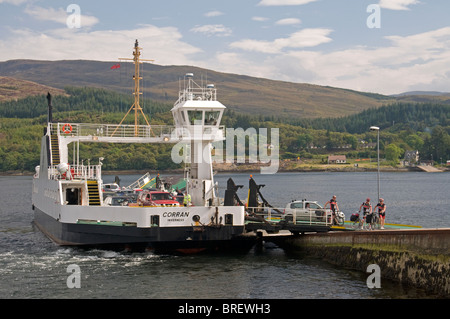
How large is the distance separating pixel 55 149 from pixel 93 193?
668 cm

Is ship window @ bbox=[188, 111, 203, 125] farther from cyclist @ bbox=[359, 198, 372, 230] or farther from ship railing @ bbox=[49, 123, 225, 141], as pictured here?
cyclist @ bbox=[359, 198, 372, 230]

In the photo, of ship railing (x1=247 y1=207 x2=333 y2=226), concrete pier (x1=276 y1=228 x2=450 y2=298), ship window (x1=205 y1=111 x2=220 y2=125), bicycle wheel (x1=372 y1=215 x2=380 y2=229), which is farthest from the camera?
ship window (x1=205 y1=111 x2=220 y2=125)

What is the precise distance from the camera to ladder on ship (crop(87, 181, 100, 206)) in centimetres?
3131

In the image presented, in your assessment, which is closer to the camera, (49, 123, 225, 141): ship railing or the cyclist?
the cyclist

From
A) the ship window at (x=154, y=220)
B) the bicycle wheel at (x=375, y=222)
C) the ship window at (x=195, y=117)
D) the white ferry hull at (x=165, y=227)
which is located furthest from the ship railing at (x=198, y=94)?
the bicycle wheel at (x=375, y=222)

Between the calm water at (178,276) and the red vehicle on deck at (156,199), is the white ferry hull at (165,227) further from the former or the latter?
the red vehicle on deck at (156,199)

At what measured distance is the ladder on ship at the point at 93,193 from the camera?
31312 mm

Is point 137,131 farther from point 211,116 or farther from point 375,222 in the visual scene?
point 375,222

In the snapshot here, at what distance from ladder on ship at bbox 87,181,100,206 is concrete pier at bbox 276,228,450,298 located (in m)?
12.0

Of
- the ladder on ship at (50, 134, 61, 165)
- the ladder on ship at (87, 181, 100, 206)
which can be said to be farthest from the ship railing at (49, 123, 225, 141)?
the ladder on ship at (87, 181, 100, 206)

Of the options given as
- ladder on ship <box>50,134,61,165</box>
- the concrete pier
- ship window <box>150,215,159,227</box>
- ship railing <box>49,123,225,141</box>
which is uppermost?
ship railing <box>49,123,225,141</box>

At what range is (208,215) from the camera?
90.8ft

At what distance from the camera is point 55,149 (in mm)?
36500

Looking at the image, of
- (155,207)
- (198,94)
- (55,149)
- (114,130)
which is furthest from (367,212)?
(55,149)
